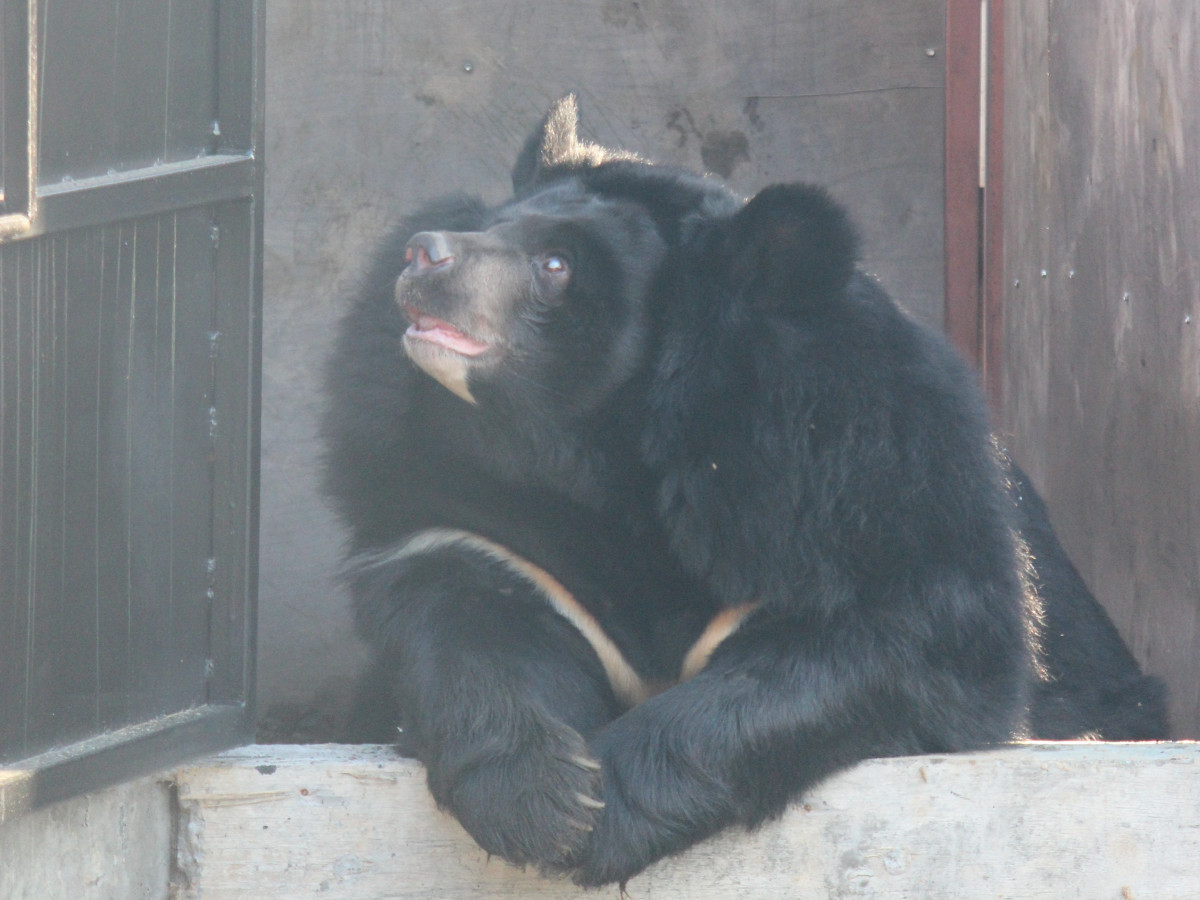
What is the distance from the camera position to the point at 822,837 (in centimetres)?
267

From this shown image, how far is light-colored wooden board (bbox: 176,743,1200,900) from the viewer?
2650mm

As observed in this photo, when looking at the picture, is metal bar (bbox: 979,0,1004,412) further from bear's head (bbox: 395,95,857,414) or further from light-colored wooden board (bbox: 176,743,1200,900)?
light-colored wooden board (bbox: 176,743,1200,900)

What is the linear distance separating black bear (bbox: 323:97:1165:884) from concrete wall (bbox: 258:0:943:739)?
2204 mm

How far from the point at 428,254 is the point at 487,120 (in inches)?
102

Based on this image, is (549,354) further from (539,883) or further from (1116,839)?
(1116,839)

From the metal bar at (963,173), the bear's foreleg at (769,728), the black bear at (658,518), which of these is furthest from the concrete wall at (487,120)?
the bear's foreleg at (769,728)

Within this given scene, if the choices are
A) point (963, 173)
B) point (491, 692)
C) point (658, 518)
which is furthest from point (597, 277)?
point (963, 173)

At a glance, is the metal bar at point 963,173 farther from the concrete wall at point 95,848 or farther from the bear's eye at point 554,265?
the concrete wall at point 95,848

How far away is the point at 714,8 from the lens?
527 centimetres

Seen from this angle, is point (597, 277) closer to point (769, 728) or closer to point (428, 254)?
point (428, 254)

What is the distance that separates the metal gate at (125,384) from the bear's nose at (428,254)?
0.98ft

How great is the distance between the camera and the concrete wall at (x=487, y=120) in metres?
5.21

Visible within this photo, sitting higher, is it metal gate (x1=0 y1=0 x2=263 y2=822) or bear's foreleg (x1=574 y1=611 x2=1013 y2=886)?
metal gate (x1=0 y1=0 x2=263 y2=822)

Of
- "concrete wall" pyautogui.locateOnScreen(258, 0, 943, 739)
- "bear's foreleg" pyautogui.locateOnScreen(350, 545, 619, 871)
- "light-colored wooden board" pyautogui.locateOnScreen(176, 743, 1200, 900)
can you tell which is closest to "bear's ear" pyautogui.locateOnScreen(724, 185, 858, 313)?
"bear's foreleg" pyautogui.locateOnScreen(350, 545, 619, 871)
